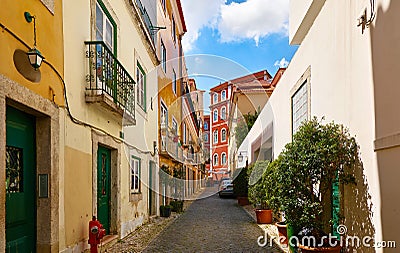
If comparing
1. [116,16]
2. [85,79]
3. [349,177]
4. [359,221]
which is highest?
[116,16]

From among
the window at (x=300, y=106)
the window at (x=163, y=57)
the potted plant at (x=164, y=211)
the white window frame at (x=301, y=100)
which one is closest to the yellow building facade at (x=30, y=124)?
the white window frame at (x=301, y=100)

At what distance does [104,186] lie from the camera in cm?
850

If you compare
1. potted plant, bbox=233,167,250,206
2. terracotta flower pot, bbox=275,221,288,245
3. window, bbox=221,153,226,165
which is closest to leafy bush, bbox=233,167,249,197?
potted plant, bbox=233,167,250,206

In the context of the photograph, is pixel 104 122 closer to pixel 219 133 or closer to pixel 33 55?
pixel 33 55

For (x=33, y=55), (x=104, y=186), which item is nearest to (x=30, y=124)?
(x=33, y=55)

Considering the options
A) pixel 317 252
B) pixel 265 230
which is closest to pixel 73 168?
pixel 317 252

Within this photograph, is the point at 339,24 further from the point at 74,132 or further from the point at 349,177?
the point at 74,132

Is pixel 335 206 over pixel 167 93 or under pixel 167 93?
under

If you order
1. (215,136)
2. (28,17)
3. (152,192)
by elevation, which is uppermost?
(215,136)

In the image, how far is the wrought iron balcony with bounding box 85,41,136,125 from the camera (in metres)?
7.02

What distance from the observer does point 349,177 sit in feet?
18.2

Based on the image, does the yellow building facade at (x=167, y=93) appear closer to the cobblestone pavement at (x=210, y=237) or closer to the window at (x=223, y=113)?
the cobblestone pavement at (x=210, y=237)

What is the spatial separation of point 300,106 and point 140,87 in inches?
187

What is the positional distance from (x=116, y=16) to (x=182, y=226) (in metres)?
Result: 6.32
